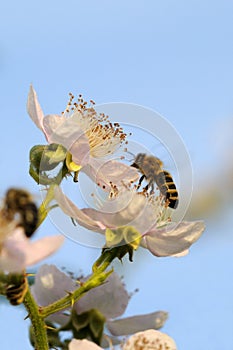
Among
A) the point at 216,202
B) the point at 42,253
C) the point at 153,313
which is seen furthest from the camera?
the point at 216,202

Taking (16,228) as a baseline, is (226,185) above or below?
above

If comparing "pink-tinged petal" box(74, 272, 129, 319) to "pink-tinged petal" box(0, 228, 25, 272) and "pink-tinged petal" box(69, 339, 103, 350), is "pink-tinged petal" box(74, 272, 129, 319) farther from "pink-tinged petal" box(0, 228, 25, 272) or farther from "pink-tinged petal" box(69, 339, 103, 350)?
"pink-tinged petal" box(0, 228, 25, 272)

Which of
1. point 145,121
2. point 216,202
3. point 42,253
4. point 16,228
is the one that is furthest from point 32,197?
point 216,202

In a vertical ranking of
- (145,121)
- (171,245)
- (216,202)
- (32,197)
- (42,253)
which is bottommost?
(42,253)

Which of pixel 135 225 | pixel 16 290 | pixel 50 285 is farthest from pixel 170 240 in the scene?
pixel 16 290

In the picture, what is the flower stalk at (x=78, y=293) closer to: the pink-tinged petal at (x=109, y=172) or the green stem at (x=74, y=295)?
the green stem at (x=74, y=295)

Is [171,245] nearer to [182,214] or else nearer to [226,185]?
[182,214]

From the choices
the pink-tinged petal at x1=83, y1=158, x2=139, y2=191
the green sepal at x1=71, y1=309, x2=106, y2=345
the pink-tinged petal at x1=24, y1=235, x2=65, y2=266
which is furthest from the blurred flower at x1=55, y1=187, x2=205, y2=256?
the pink-tinged petal at x1=24, y1=235, x2=65, y2=266
